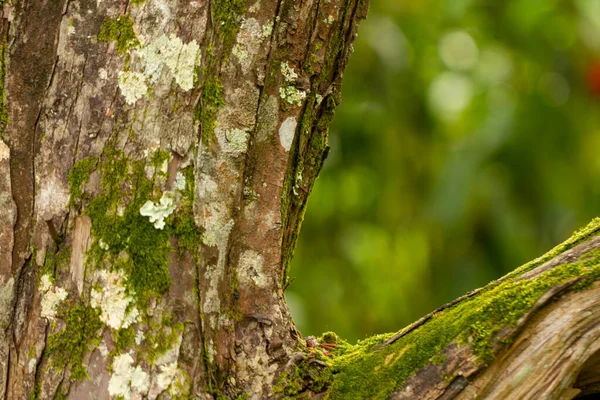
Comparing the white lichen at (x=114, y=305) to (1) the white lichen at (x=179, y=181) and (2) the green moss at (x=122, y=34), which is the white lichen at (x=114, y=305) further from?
(2) the green moss at (x=122, y=34)

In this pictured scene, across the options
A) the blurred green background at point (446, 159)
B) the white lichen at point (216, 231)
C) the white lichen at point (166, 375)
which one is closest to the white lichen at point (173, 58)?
the white lichen at point (216, 231)

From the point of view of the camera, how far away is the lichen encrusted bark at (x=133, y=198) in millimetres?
1221

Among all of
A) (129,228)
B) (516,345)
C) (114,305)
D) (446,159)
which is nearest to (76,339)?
(114,305)

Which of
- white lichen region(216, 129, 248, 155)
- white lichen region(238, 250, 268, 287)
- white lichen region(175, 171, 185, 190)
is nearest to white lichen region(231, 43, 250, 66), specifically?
white lichen region(216, 129, 248, 155)

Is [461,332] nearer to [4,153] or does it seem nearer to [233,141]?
[233,141]

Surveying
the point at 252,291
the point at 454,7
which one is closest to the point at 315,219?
the point at 454,7

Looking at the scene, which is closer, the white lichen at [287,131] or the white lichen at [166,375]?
the white lichen at [166,375]

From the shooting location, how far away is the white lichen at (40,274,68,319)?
123cm

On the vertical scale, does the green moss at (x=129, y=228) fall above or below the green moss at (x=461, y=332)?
above

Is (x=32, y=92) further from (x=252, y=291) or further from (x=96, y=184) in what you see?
(x=252, y=291)

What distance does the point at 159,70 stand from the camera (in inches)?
49.1

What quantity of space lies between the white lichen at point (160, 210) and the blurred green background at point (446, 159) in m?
3.33

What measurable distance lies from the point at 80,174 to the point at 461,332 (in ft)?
2.26

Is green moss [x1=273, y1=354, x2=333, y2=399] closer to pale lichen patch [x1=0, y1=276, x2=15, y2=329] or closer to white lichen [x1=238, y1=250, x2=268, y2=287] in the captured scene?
white lichen [x1=238, y1=250, x2=268, y2=287]
